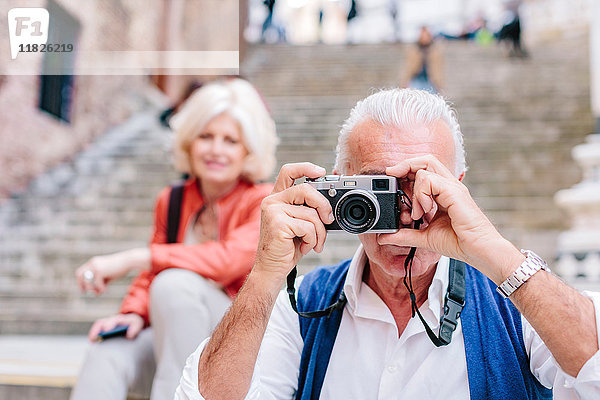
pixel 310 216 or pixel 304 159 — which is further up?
pixel 304 159

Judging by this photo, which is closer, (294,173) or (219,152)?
(294,173)

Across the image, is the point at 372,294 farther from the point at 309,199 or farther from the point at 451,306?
the point at 309,199

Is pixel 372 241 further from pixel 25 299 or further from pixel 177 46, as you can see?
pixel 177 46

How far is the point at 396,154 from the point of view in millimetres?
1271

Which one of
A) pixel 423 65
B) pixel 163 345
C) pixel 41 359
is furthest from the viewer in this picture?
pixel 423 65

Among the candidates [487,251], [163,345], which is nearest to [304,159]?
[163,345]

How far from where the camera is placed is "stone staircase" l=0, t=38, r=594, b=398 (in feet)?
13.6

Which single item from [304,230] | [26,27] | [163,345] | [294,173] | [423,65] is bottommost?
[163,345]

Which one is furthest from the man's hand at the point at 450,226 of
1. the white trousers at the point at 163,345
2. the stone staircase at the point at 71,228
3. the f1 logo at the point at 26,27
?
the f1 logo at the point at 26,27

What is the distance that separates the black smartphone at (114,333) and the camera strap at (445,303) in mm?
727

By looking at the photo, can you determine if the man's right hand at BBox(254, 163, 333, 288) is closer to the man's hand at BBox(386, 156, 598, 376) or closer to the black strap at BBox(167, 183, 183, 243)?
the man's hand at BBox(386, 156, 598, 376)

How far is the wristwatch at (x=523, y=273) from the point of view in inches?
41.5

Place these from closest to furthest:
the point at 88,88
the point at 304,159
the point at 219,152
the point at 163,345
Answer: the point at 163,345 < the point at 219,152 < the point at 304,159 < the point at 88,88

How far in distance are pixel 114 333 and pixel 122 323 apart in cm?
6
